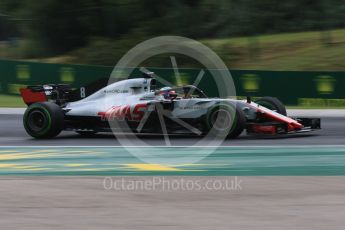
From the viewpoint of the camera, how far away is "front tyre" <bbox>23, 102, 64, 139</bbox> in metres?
13.7

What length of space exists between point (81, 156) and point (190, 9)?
28909 millimetres

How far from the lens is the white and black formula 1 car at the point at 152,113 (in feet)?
43.0

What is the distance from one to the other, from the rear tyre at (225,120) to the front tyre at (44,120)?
275 cm

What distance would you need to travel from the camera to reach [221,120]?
13.0 m

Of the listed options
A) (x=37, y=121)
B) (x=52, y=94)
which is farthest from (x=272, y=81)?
(x=37, y=121)

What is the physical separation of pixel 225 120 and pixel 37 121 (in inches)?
138

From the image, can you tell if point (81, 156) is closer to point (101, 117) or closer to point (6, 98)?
point (101, 117)

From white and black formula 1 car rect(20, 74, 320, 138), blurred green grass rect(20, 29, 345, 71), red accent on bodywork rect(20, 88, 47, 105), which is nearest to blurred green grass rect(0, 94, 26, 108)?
blurred green grass rect(20, 29, 345, 71)

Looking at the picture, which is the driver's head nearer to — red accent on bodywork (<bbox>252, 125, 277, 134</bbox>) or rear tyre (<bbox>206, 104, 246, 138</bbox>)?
rear tyre (<bbox>206, 104, 246, 138</bbox>)

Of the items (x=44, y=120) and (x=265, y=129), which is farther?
(x=44, y=120)

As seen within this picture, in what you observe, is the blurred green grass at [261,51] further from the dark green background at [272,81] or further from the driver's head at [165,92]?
the driver's head at [165,92]

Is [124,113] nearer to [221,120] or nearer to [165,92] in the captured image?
[165,92]

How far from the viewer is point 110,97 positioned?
13945 mm

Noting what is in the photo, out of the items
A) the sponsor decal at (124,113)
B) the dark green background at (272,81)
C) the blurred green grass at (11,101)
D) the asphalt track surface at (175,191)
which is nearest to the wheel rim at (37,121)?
the sponsor decal at (124,113)
